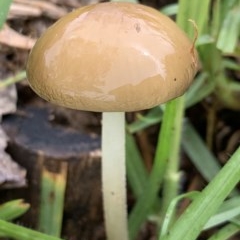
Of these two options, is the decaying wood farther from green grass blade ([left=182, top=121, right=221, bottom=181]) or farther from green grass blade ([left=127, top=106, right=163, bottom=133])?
green grass blade ([left=182, top=121, right=221, bottom=181])

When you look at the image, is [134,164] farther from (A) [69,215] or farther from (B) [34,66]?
(B) [34,66]

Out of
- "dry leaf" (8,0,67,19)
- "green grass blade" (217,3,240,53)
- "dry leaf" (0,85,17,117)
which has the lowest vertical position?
"dry leaf" (0,85,17,117)

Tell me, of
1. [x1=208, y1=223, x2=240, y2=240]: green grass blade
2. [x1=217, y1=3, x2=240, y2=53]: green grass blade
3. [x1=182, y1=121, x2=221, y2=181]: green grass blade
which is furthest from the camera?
[x1=182, y1=121, x2=221, y2=181]: green grass blade

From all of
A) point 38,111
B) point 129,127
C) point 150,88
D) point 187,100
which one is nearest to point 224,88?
point 187,100

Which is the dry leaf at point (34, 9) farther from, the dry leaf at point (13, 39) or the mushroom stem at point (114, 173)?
the mushroom stem at point (114, 173)

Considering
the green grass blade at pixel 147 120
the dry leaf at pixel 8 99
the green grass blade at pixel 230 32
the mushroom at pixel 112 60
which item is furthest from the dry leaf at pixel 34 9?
the mushroom at pixel 112 60

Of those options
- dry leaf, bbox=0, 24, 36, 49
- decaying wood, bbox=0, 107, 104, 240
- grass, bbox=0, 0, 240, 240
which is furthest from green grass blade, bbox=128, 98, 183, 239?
dry leaf, bbox=0, 24, 36, 49
